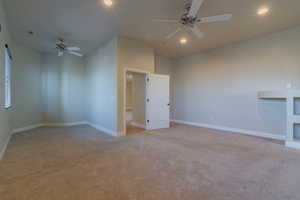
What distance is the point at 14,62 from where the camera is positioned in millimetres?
4930

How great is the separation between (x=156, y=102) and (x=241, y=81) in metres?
2.94

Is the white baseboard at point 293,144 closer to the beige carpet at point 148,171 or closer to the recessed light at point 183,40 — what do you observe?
the beige carpet at point 148,171

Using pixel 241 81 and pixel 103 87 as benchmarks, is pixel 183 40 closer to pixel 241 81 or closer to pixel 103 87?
pixel 241 81

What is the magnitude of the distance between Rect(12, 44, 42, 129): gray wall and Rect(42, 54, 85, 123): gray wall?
9.2 inches

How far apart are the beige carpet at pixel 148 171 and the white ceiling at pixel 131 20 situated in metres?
3.04

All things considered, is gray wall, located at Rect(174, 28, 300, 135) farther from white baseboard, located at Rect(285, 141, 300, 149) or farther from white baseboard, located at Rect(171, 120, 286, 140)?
white baseboard, located at Rect(285, 141, 300, 149)

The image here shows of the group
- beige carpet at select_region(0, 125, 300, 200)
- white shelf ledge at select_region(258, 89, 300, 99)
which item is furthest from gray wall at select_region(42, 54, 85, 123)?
white shelf ledge at select_region(258, 89, 300, 99)

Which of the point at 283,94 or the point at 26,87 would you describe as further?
the point at 26,87

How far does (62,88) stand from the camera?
6.24 metres

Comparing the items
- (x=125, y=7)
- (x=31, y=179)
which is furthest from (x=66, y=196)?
(x=125, y=7)

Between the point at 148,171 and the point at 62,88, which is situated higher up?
the point at 62,88

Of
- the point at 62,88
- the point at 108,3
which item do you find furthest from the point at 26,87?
the point at 108,3

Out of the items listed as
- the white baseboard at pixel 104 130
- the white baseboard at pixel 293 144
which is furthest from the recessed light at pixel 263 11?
the white baseboard at pixel 104 130

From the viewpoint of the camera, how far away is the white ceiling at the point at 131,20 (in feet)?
9.90
